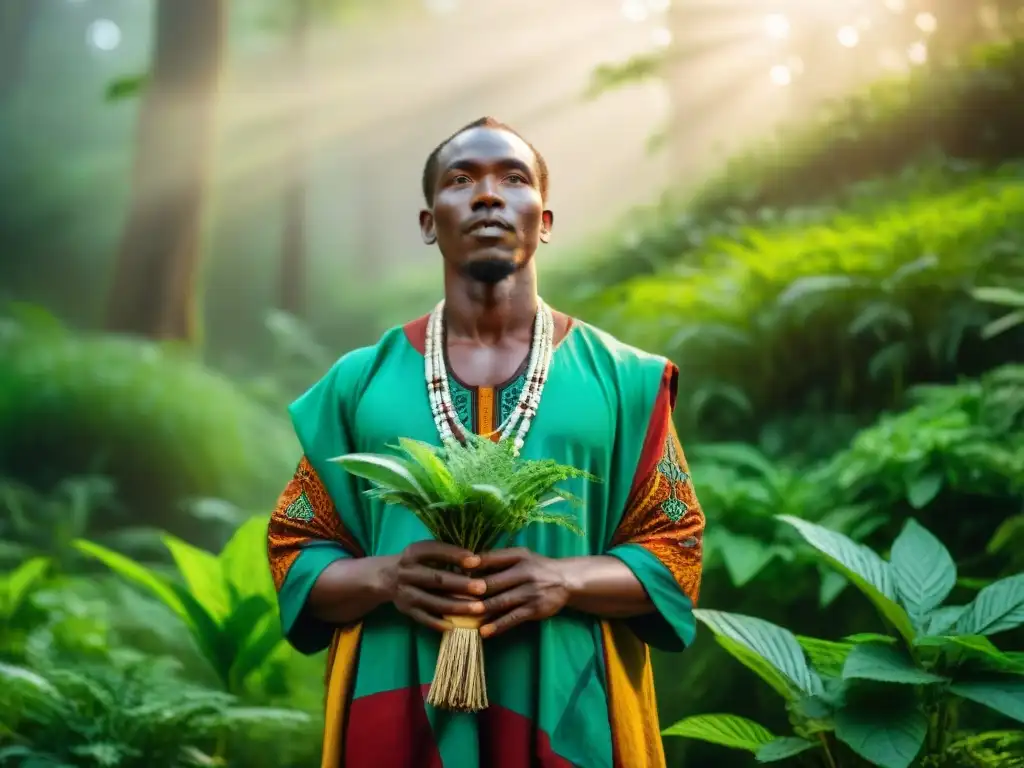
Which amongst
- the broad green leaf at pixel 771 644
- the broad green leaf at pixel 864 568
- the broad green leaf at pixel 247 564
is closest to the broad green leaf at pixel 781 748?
the broad green leaf at pixel 771 644

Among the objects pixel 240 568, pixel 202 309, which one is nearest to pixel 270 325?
pixel 202 309

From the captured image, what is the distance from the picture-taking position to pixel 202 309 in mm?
5660

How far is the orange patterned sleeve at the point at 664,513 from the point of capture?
198 centimetres

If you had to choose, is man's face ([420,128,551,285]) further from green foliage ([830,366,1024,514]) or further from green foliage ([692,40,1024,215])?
green foliage ([692,40,1024,215])

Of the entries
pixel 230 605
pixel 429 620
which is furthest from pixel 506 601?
pixel 230 605

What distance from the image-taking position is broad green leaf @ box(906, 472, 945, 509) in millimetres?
3170

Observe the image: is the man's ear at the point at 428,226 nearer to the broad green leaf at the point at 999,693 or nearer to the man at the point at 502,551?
the man at the point at 502,551

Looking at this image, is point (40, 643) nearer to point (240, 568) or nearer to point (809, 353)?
point (240, 568)

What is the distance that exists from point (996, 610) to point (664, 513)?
3.02ft

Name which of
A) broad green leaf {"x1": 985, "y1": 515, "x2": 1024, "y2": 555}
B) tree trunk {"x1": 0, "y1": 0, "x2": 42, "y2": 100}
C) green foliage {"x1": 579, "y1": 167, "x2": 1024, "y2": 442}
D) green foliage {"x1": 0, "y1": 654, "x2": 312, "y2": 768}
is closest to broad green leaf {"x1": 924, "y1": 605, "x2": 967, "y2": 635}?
broad green leaf {"x1": 985, "y1": 515, "x2": 1024, "y2": 555}

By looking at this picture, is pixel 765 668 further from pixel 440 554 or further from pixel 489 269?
pixel 489 269

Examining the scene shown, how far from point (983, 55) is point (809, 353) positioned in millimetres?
1762

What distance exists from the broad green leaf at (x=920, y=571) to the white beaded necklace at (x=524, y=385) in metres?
1.10

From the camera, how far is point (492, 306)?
2.11 meters
